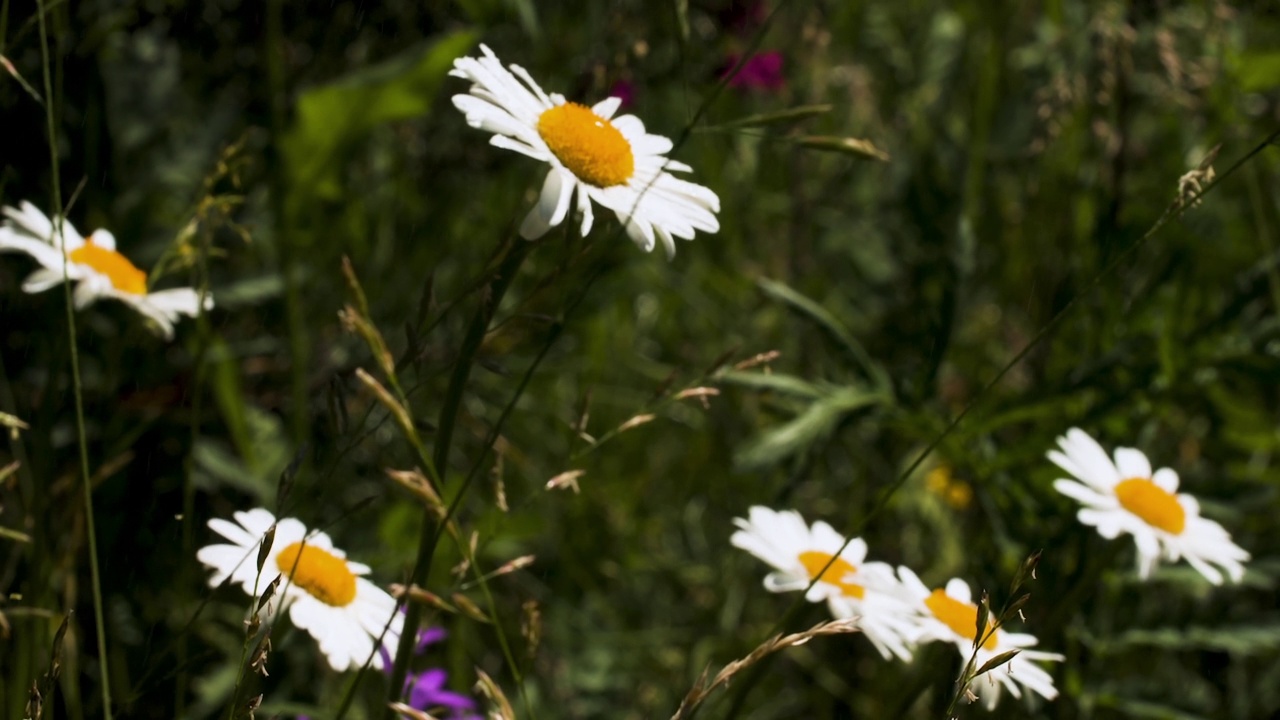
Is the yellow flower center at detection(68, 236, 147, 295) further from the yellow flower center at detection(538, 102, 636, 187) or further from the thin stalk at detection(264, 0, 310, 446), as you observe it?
the yellow flower center at detection(538, 102, 636, 187)

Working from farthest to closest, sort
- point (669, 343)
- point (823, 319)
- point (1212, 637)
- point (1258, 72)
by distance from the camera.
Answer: point (669, 343) → point (1258, 72) → point (823, 319) → point (1212, 637)

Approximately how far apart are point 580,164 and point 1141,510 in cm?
79

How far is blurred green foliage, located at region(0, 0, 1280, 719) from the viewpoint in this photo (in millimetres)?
1848

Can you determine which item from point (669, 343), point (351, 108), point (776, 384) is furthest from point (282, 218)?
point (669, 343)

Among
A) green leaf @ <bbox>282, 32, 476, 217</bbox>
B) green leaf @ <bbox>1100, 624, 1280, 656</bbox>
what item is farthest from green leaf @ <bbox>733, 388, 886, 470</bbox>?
green leaf @ <bbox>282, 32, 476, 217</bbox>

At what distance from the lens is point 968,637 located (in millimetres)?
1325

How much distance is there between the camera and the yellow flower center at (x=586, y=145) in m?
1.15

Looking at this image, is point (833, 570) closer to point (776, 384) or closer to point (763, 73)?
point (776, 384)

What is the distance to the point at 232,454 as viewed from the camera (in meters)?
2.32

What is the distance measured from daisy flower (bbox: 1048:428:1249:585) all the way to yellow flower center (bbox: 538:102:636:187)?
60cm

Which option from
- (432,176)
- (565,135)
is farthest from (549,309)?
(565,135)

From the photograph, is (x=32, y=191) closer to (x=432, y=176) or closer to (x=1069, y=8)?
(x=432, y=176)

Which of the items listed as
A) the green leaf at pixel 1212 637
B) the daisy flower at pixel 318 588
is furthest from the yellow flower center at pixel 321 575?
the green leaf at pixel 1212 637

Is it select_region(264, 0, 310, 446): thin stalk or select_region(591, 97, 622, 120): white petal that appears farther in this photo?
select_region(264, 0, 310, 446): thin stalk
